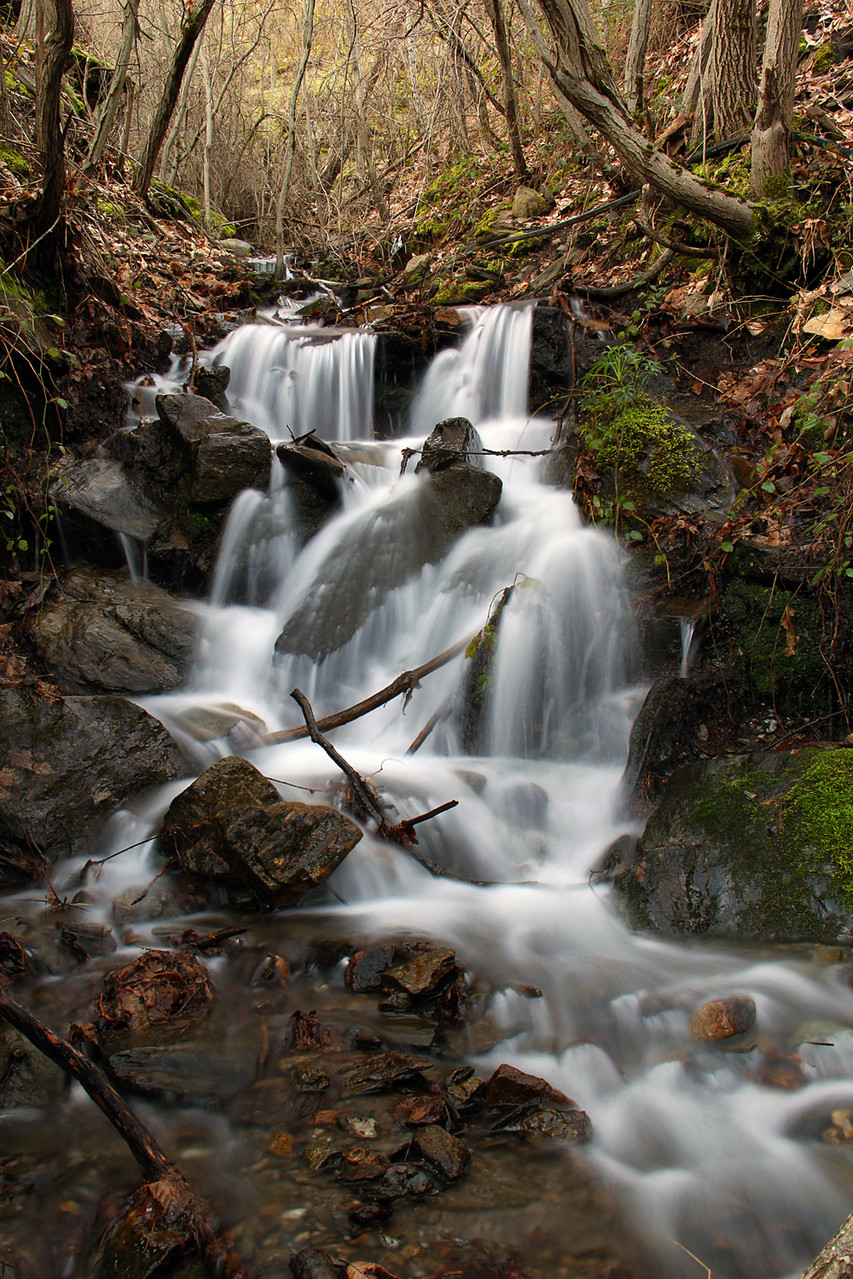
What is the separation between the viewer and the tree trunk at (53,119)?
4.84 m

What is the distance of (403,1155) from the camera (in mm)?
2234

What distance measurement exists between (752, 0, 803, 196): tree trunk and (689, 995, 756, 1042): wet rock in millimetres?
6607

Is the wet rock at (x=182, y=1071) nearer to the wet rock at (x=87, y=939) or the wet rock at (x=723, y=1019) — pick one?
the wet rock at (x=87, y=939)

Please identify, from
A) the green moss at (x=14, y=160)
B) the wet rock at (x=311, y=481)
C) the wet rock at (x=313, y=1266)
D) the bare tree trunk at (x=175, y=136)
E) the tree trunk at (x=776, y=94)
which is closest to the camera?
the wet rock at (x=313, y=1266)

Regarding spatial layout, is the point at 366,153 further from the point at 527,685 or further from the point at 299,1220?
the point at 299,1220

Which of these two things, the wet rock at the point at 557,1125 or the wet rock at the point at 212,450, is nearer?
the wet rock at the point at 557,1125

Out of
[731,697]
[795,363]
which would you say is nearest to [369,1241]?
[731,697]

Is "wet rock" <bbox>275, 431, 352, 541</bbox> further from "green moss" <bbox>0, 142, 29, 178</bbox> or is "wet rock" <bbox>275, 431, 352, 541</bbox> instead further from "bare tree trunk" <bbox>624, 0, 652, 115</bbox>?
"bare tree trunk" <bbox>624, 0, 652, 115</bbox>

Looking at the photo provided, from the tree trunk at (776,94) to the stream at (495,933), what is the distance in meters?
2.89

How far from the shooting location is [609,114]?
544 centimetres

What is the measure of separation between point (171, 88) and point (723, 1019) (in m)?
10.3

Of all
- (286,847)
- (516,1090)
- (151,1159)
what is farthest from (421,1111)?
(286,847)

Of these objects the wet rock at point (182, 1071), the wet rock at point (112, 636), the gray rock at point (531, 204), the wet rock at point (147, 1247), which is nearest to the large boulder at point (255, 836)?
the wet rock at point (182, 1071)

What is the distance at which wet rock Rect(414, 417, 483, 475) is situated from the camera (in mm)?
6910
